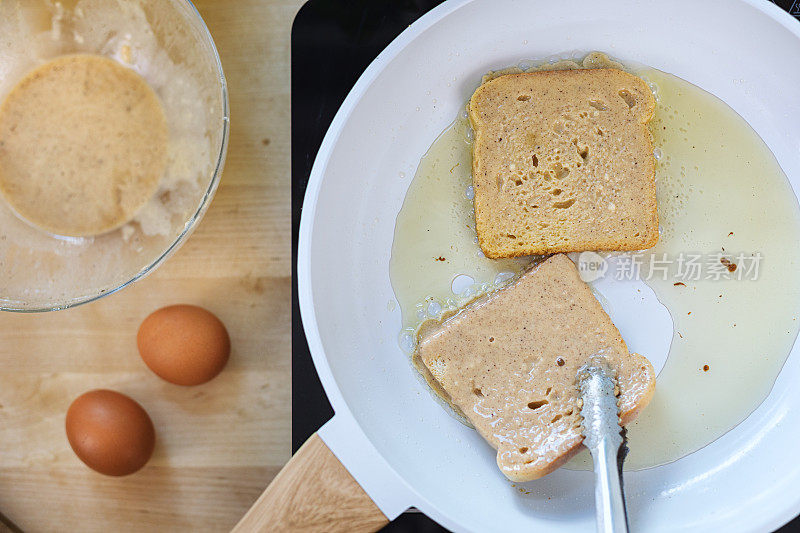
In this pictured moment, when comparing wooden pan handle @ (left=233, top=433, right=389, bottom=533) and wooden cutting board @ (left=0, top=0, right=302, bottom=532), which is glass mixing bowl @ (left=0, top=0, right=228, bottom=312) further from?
wooden pan handle @ (left=233, top=433, right=389, bottom=533)

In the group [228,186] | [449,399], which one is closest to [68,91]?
[228,186]

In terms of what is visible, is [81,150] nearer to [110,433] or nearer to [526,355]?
[110,433]

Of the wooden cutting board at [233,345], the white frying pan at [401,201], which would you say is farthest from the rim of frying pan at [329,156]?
the wooden cutting board at [233,345]

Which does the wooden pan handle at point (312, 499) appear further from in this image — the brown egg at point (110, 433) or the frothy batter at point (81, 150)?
the frothy batter at point (81, 150)

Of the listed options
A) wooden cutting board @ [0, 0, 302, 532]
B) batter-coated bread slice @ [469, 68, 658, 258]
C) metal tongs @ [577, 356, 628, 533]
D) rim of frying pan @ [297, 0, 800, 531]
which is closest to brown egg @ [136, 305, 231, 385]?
wooden cutting board @ [0, 0, 302, 532]

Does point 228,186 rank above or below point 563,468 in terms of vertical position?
above

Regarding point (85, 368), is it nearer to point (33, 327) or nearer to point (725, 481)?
point (33, 327)
